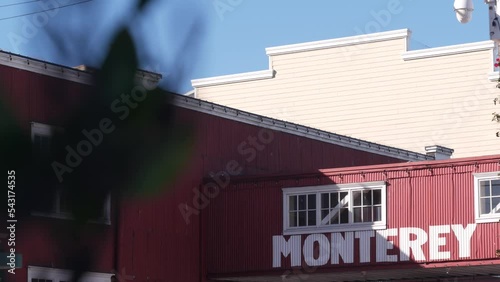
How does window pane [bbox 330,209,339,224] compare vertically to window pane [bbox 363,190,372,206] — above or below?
below

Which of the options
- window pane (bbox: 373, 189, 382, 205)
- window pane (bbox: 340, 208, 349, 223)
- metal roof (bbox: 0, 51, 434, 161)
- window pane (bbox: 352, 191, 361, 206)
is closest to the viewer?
metal roof (bbox: 0, 51, 434, 161)

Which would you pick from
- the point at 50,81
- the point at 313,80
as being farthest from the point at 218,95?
the point at 50,81

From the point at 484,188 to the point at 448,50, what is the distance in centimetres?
1923

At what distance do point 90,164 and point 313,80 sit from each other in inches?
1610

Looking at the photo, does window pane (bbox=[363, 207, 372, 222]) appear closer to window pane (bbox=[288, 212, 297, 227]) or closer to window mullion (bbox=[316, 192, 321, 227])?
window mullion (bbox=[316, 192, 321, 227])

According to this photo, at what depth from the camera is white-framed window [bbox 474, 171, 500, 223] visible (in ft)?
78.9

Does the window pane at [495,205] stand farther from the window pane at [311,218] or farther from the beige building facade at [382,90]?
the beige building facade at [382,90]

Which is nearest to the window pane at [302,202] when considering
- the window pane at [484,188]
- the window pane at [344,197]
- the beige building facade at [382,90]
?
the window pane at [344,197]

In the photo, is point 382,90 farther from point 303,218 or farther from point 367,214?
point 367,214

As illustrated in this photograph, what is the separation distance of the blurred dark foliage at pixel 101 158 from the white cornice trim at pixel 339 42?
1561 inches

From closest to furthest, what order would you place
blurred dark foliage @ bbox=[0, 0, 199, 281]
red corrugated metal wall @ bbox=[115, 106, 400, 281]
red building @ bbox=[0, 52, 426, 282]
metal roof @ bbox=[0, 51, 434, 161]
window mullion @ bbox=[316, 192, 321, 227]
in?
blurred dark foliage @ bbox=[0, 0, 199, 281], metal roof @ bbox=[0, 51, 434, 161], red building @ bbox=[0, 52, 426, 282], red corrugated metal wall @ bbox=[115, 106, 400, 281], window mullion @ bbox=[316, 192, 321, 227]

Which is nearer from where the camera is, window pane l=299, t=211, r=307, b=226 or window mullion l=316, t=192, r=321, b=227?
window mullion l=316, t=192, r=321, b=227

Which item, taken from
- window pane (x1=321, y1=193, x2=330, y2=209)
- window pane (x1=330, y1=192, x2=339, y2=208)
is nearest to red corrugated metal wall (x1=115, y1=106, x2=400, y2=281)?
window pane (x1=321, y1=193, x2=330, y2=209)

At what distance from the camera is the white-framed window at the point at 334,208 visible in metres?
26.0
